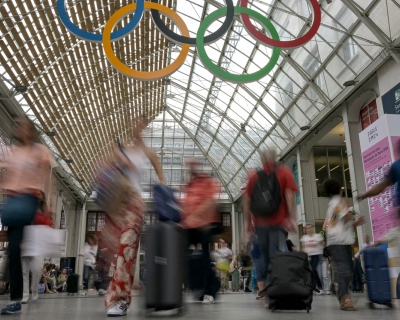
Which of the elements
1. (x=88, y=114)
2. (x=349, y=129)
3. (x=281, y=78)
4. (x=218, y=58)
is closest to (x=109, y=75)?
(x=88, y=114)

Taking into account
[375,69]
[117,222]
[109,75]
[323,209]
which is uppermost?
[109,75]

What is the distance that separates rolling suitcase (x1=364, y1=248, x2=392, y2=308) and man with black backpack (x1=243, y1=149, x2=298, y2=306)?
1.09 meters

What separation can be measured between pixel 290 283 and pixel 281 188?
1.15 m

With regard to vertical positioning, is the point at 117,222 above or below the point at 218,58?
below

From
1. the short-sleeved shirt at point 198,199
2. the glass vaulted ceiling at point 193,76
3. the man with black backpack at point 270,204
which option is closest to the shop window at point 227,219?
the glass vaulted ceiling at point 193,76

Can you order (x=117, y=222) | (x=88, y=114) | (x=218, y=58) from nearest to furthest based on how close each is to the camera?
(x=117, y=222), (x=218, y=58), (x=88, y=114)

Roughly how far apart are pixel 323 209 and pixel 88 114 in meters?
15.0

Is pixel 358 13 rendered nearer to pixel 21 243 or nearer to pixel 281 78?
pixel 281 78

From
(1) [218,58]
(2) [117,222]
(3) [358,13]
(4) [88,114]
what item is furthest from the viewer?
(4) [88,114]

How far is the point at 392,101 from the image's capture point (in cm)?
1375

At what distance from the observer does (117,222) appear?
3914mm

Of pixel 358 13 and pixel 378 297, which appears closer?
pixel 378 297

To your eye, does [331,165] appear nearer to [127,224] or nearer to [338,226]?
[338,226]

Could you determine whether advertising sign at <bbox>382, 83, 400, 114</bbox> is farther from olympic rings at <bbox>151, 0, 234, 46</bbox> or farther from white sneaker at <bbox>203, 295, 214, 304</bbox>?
white sneaker at <bbox>203, 295, 214, 304</bbox>
